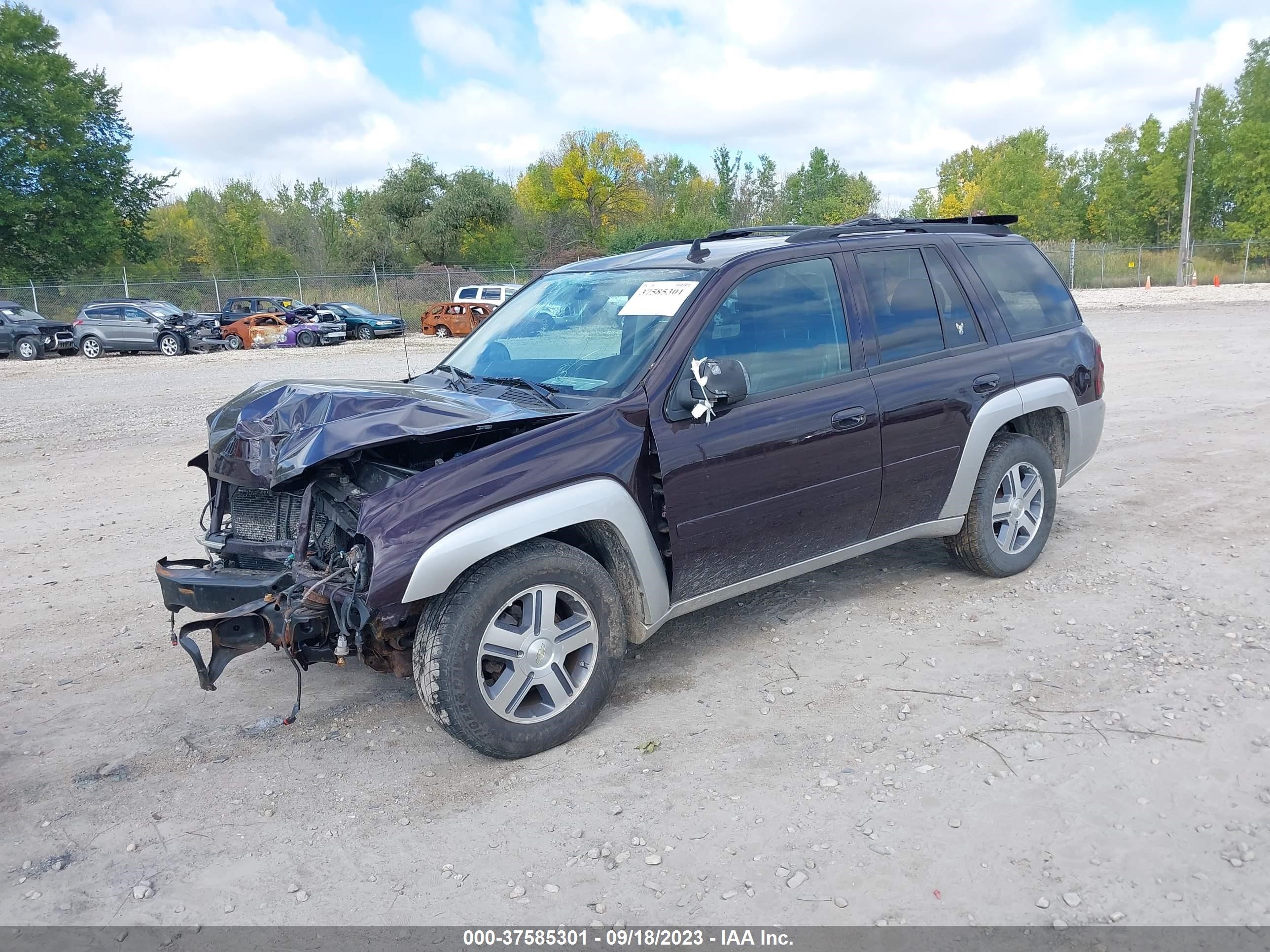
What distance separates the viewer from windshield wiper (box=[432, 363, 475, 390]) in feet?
15.2

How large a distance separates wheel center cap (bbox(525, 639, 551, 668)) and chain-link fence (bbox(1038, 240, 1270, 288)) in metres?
47.2

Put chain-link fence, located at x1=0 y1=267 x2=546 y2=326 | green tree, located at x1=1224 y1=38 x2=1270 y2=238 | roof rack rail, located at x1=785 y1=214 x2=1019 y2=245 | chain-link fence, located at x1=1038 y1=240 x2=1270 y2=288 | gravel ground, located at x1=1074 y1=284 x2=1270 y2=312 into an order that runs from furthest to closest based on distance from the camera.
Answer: green tree, located at x1=1224 y1=38 x2=1270 y2=238 → chain-link fence, located at x1=1038 y1=240 x2=1270 y2=288 → chain-link fence, located at x1=0 y1=267 x2=546 y2=326 → gravel ground, located at x1=1074 y1=284 x2=1270 y2=312 → roof rack rail, located at x1=785 y1=214 x2=1019 y2=245

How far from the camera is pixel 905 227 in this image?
538 centimetres

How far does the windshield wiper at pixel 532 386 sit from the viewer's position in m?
4.11

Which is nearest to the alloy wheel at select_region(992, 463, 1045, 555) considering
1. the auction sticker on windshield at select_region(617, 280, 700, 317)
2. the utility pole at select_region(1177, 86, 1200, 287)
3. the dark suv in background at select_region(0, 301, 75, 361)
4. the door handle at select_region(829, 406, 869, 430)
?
the door handle at select_region(829, 406, 869, 430)

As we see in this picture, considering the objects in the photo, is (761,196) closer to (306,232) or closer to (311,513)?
(306,232)

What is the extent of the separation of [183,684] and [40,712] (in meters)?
0.58

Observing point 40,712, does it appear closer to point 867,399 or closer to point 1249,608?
point 867,399

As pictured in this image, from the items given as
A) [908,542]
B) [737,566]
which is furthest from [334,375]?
[737,566]

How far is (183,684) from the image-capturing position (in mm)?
4445

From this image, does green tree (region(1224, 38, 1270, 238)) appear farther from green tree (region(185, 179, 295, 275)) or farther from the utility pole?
green tree (region(185, 179, 295, 275))

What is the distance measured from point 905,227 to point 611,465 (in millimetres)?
2678

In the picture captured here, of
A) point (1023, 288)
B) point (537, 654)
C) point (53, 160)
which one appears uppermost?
point (53, 160)

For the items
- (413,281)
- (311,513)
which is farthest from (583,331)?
(413,281)
